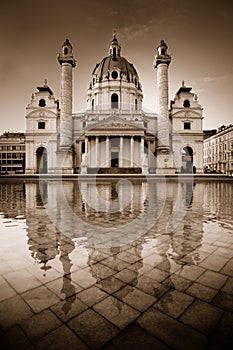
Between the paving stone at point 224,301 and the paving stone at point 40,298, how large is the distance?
69.7 inches

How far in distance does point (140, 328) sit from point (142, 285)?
2.47 feet

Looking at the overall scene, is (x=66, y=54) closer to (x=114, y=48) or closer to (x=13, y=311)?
(x=114, y=48)

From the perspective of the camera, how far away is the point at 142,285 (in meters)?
2.71

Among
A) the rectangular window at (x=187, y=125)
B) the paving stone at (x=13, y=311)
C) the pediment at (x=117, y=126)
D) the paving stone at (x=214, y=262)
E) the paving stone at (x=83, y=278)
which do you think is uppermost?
the rectangular window at (x=187, y=125)

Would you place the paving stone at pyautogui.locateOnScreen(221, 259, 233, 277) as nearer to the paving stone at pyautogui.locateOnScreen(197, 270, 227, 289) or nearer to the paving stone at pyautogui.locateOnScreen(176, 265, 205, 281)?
the paving stone at pyautogui.locateOnScreen(197, 270, 227, 289)

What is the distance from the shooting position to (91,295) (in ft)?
8.21

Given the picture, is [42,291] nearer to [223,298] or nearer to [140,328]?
[140,328]

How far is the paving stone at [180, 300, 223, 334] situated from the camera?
198cm

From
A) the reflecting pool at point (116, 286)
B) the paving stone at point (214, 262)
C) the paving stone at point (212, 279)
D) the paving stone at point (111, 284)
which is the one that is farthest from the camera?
the paving stone at point (214, 262)

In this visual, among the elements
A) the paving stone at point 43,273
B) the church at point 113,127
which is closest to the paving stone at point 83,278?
the paving stone at point 43,273

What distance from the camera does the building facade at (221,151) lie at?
50.7m

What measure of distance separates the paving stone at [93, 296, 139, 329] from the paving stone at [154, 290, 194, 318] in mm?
304

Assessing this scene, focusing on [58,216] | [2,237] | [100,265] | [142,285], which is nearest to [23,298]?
[100,265]

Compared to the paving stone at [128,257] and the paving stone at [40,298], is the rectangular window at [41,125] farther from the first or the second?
the paving stone at [40,298]
